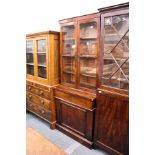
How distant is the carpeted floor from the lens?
7.48 ft

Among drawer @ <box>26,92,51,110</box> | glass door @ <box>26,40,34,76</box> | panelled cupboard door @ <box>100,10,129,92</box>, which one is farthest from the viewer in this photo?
glass door @ <box>26,40,34,76</box>

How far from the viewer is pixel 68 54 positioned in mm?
2691

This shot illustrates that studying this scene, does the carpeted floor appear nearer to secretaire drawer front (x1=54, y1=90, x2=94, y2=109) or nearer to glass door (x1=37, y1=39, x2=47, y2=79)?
secretaire drawer front (x1=54, y1=90, x2=94, y2=109)

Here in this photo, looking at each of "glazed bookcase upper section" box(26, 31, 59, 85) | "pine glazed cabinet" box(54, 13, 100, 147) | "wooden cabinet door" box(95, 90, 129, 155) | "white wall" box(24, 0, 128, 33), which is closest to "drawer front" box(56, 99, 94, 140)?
"pine glazed cabinet" box(54, 13, 100, 147)

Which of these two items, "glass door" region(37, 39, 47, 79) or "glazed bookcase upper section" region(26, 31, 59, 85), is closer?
"glazed bookcase upper section" region(26, 31, 59, 85)

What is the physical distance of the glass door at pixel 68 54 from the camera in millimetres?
2592

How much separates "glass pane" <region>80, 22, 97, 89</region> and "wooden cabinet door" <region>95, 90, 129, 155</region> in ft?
1.25

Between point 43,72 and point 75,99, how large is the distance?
3.08ft

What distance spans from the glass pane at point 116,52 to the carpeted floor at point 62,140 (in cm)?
105

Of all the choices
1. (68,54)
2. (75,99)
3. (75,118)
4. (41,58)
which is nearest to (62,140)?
(75,118)

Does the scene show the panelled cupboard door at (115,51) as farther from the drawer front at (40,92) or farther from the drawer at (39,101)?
the drawer at (39,101)
